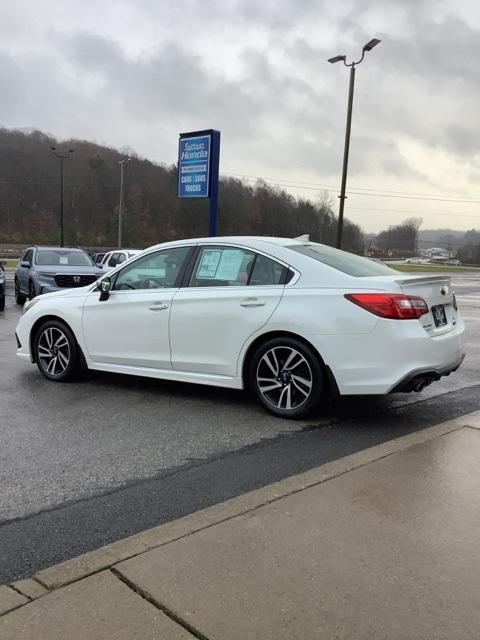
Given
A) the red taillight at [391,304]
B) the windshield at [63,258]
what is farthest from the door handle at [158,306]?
the windshield at [63,258]

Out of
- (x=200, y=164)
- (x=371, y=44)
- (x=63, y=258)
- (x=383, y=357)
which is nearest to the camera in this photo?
(x=383, y=357)

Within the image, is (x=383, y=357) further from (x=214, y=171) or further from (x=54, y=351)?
(x=214, y=171)

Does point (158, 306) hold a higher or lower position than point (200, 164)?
lower

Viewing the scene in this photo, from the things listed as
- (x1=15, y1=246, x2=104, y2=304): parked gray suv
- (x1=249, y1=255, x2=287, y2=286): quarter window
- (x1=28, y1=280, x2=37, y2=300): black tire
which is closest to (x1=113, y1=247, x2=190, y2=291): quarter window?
(x1=249, y1=255, x2=287, y2=286): quarter window

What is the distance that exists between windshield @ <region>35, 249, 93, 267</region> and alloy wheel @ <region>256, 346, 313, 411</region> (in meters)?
11.2

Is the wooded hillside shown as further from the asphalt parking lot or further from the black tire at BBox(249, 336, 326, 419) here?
the black tire at BBox(249, 336, 326, 419)

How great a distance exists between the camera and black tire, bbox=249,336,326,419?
504cm

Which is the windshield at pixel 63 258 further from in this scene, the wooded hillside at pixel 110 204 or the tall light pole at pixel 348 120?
the wooded hillside at pixel 110 204

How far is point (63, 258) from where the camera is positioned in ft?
52.1

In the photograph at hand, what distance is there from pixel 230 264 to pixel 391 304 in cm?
162

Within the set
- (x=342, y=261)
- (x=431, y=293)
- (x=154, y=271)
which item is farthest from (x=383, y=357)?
(x=154, y=271)

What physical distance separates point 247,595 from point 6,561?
46.3 inches

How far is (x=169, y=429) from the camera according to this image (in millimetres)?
4922

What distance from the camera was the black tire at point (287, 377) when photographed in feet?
16.5
